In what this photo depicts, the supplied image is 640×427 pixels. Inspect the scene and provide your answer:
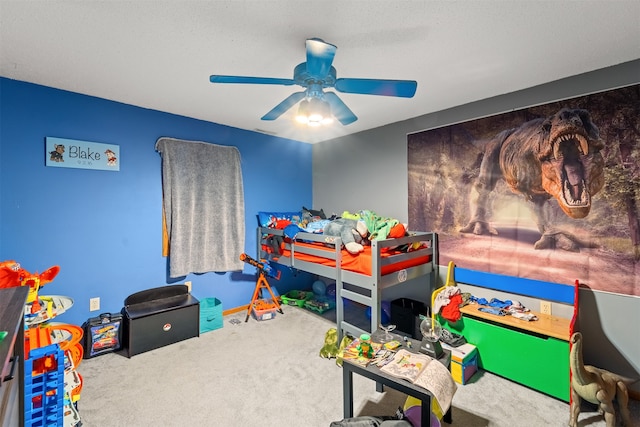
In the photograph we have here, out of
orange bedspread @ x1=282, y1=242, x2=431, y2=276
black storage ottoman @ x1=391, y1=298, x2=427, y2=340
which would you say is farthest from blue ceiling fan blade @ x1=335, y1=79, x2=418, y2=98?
black storage ottoman @ x1=391, y1=298, x2=427, y2=340

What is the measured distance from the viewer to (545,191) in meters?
2.29

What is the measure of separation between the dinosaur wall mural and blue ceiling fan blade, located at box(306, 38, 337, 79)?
184 centimetres

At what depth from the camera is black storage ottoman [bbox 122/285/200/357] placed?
8.30 feet

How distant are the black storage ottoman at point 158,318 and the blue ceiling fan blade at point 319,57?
2447mm

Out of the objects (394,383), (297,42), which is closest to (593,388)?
(394,383)

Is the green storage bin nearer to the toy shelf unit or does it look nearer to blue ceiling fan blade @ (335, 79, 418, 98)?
the toy shelf unit

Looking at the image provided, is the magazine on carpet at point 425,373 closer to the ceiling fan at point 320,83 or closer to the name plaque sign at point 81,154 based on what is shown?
the ceiling fan at point 320,83

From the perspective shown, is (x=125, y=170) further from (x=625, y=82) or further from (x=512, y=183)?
(x=625, y=82)

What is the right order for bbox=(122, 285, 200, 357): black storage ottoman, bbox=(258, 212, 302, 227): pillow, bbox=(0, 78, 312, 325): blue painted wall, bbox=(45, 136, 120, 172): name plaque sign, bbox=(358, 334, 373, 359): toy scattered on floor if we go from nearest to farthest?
bbox=(358, 334, 373, 359): toy scattered on floor → bbox=(0, 78, 312, 325): blue painted wall → bbox=(45, 136, 120, 172): name plaque sign → bbox=(122, 285, 200, 357): black storage ottoman → bbox=(258, 212, 302, 227): pillow

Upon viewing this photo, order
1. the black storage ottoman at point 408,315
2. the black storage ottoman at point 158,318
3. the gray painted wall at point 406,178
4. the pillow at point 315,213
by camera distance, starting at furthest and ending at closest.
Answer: the pillow at point 315,213, the black storage ottoman at point 408,315, the black storage ottoman at point 158,318, the gray painted wall at point 406,178

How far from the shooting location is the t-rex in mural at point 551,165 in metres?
2.12

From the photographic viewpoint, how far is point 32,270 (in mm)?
2346

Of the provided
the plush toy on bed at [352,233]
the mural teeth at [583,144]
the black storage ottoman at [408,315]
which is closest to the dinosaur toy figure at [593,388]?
the black storage ottoman at [408,315]

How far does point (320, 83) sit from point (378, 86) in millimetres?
344
